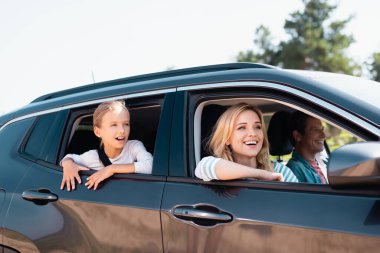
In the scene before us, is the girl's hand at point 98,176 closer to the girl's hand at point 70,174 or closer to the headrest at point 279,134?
the girl's hand at point 70,174

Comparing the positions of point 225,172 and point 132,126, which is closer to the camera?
point 225,172

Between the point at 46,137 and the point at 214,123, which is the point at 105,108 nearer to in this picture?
the point at 46,137

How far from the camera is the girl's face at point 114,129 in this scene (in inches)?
123

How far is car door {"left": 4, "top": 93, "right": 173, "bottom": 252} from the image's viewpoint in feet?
8.39

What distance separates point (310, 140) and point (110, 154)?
1.43 metres

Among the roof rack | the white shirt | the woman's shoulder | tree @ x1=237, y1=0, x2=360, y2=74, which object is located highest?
tree @ x1=237, y1=0, x2=360, y2=74

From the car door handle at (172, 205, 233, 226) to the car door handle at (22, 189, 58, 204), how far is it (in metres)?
0.92

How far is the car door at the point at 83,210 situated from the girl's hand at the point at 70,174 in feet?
0.12

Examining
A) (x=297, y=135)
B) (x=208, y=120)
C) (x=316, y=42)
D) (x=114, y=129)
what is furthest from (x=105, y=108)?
(x=316, y=42)

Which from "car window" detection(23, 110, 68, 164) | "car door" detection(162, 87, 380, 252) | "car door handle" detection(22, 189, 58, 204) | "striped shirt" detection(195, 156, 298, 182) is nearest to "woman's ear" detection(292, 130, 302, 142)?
"car door" detection(162, 87, 380, 252)

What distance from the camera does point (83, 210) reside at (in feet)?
9.23

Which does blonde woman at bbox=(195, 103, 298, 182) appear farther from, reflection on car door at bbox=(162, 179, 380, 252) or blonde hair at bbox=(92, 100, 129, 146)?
blonde hair at bbox=(92, 100, 129, 146)

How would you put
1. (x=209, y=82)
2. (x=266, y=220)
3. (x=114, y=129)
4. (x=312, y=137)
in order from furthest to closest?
(x=312, y=137) → (x=114, y=129) → (x=209, y=82) → (x=266, y=220)

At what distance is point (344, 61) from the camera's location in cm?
4566
